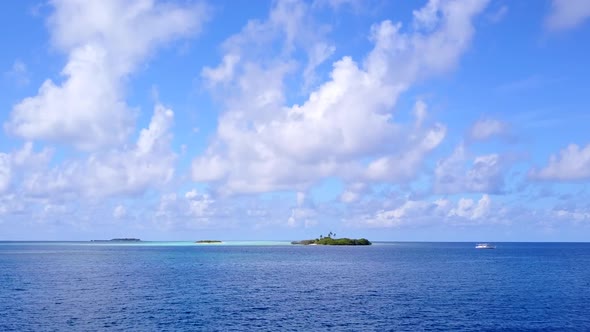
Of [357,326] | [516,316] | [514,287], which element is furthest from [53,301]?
[514,287]

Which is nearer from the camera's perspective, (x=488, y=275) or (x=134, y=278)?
(x=134, y=278)

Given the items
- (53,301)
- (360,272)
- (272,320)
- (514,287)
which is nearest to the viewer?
(272,320)

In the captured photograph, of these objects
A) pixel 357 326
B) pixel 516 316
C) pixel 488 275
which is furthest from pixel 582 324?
pixel 488 275

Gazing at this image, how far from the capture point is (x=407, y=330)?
217ft

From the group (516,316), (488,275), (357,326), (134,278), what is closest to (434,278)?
(488,275)

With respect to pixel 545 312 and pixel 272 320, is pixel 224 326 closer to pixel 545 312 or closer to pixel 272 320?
pixel 272 320

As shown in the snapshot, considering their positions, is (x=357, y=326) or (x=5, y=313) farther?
(x=5, y=313)

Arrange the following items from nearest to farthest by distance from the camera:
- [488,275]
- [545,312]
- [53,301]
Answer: [545,312] < [53,301] < [488,275]

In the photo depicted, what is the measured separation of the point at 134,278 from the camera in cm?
12694

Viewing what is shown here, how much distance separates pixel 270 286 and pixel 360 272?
45.0 m

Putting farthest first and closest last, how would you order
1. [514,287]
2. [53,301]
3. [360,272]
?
1. [360,272]
2. [514,287]
3. [53,301]

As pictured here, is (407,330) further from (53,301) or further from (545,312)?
(53,301)

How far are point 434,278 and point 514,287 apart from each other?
861 inches

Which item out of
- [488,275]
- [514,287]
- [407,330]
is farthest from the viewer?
[488,275]
